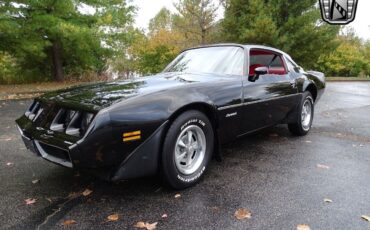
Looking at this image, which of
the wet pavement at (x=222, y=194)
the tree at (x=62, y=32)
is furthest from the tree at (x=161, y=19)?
the wet pavement at (x=222, y=194)

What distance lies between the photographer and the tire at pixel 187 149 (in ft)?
9.47

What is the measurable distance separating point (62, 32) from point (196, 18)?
30.2 feet

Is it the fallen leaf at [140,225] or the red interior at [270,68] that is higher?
the red interior at [270,68]

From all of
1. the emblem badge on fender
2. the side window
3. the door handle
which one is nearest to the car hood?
the door handle

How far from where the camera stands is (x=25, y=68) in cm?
1645

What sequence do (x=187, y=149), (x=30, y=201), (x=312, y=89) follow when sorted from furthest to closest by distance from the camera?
(x=312, y=89) → (x=187, y=149) → (x=30, y=201)

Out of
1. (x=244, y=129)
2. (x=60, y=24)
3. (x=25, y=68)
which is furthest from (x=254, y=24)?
(x=244, y=129)

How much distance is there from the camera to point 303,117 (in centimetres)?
545

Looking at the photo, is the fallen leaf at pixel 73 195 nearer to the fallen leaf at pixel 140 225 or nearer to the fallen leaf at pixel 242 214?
the fallen leaf at pixel 140 225

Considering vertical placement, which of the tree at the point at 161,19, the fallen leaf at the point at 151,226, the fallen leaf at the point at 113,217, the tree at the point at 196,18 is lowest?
the fallen leaf at the point at 151,226

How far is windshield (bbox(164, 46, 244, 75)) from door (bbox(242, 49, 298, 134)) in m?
0.23

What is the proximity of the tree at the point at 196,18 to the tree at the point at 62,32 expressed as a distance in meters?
4.27

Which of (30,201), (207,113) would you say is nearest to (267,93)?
(207,113)

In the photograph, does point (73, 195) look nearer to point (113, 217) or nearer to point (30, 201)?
point (30, 201)
